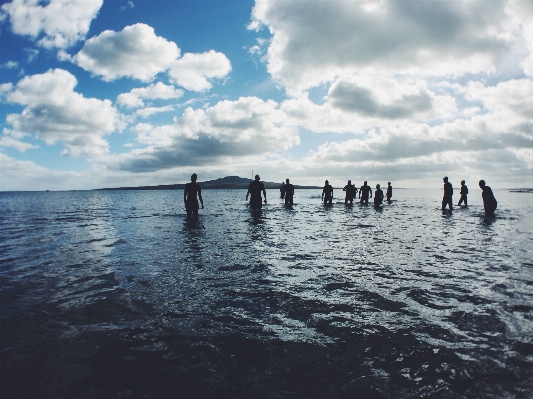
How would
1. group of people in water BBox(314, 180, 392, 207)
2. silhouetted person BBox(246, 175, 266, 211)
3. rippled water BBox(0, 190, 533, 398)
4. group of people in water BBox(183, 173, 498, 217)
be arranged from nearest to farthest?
rippled water BBox(0, 190, 533, 398)
group of people in water BBox(183, 173, 498, 217)
silhouetted person BBox(246, 175, 266, 211)
group of people in water BBox(314, 180, 392, 207)

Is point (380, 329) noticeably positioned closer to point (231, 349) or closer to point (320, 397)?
point (320, 397)

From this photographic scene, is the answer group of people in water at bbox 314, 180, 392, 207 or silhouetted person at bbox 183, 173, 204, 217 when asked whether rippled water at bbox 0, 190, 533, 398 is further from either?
group of people in water at bbox 314, 180, 392, 207

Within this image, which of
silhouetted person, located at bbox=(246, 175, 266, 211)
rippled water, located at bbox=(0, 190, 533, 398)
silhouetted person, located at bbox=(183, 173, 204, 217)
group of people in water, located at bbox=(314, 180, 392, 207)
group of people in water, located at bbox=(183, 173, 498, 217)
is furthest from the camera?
group of people in water, located at bbox=(314, 180, 392, 207)

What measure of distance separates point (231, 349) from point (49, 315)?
317 cm

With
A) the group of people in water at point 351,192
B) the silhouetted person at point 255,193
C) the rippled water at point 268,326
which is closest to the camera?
the rippled water at point 268,326

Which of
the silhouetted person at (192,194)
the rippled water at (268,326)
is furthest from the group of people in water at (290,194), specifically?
the rippled water at (268,326)

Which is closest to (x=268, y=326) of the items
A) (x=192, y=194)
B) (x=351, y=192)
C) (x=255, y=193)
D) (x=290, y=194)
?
(x=192, y=194)

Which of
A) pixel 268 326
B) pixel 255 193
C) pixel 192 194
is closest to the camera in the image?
pixel 268 326

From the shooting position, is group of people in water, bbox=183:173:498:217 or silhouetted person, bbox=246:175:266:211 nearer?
group of people in water, bbox=183:173:498:217

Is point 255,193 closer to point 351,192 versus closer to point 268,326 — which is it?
point 351,192

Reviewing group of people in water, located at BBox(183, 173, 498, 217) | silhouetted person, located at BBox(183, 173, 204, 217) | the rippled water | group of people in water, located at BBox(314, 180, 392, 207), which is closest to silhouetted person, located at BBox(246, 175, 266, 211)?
group of people in water, located at BBox(183, 173, 498, 217)

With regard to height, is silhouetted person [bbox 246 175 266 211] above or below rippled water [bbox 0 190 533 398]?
above

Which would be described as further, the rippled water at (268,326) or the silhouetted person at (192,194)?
the silhouetted person at (192,194)

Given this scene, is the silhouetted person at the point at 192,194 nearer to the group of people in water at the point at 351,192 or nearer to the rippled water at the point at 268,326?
the rippled water at the point at 268,326
